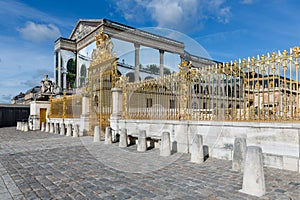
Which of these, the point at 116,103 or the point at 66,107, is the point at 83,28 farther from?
the point at 116,103

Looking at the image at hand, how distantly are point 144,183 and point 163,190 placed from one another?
2.07ft

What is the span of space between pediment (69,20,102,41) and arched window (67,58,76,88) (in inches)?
188

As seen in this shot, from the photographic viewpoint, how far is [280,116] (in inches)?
267

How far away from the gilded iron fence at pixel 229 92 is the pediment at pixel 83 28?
104 feet

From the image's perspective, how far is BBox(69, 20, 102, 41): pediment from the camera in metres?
40.8

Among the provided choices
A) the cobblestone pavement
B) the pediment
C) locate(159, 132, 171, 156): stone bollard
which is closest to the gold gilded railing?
the cobblestone pavement

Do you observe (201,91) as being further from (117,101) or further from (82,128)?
(82,128)

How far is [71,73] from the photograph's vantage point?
1770 inches

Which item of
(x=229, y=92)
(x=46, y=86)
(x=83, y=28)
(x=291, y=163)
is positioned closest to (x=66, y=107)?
(x=46, y=86)

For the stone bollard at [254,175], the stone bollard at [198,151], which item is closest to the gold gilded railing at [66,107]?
the stone bollard at [198,151]

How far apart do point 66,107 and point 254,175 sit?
19119mm

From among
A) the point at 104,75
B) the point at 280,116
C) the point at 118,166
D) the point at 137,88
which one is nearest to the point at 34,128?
the point at 104,75

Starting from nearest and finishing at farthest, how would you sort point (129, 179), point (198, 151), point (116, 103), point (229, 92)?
point (129, 179), point (198, 151), point (229, 92), point (116, 103)

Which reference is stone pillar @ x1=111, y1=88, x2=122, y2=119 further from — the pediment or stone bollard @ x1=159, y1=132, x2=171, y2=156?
the pediment
